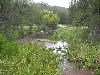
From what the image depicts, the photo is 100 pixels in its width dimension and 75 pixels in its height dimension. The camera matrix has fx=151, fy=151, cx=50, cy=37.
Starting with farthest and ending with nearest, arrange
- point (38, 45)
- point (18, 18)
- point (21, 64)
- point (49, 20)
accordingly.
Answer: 1. point (49, 20)
2. point (18, 18)
3. point (38, 45)
4. point (21, 64)

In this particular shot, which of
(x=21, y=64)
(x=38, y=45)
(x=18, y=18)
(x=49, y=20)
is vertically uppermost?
(x=18, y=18)

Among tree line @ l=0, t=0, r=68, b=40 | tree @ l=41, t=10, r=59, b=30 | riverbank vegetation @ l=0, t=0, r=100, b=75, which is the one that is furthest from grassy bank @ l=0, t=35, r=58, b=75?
tree @ l=41, t=10, r=59, b=30

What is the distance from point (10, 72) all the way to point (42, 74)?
1.17 metres

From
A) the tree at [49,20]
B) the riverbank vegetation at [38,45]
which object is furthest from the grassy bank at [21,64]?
the tree at [49,20]

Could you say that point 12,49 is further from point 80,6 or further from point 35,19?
point 35,19

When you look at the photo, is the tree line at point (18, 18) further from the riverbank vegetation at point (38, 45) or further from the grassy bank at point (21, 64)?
the grassy bank at point (21, 64)

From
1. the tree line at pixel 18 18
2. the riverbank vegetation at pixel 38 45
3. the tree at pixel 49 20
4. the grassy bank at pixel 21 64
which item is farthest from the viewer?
the tree at pixel 49 20

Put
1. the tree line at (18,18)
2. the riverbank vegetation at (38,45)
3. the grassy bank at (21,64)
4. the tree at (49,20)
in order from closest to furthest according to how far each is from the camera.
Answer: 1. the grassy bank at (21,64)
2. the riverbank vegetation at (38,45)
3. the tree line at (18,18)
4. the tree at (49,20)

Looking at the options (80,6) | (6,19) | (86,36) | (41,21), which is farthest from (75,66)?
(41,21)

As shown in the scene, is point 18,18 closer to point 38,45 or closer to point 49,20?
point 38,45

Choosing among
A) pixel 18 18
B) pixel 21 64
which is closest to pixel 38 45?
pixel 21 64

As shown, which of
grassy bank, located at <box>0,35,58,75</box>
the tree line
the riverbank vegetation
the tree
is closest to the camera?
grassy bank, located at <box>0,35,58,75</box>

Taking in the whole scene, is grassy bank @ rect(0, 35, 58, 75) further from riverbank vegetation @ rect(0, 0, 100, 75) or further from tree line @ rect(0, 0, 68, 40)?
tree line @ rect(0, 0, 68, 40)

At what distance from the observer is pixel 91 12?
12.4 m
